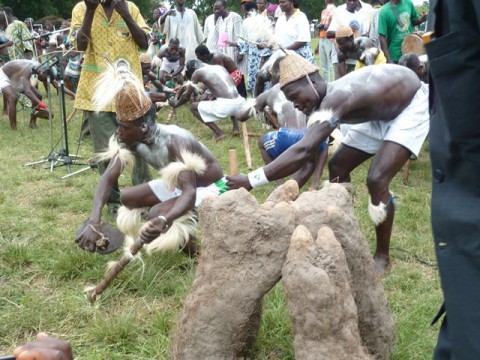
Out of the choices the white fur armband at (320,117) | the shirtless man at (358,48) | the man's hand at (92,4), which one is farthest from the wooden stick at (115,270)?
the shirtless man at (358,48)

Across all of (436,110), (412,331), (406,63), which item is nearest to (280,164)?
A: (412,331)

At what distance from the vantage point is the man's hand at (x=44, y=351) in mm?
1504

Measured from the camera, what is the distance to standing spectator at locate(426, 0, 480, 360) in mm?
1282

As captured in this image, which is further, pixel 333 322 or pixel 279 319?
pixel 279 319

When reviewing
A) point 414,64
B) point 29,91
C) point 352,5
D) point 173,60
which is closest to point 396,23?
point 414,64

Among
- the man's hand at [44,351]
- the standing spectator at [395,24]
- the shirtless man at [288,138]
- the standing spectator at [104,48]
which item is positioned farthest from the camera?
the standing spectator at [395,24]

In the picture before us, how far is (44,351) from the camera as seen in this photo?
153cm

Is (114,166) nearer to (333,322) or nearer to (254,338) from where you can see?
(254,338)

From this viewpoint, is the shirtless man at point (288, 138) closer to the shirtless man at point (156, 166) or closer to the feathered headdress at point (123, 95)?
the shirtless man at point (156, 166)

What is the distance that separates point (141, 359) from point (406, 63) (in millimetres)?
4808

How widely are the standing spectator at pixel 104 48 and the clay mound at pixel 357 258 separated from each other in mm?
2600

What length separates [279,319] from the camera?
10.3 ft

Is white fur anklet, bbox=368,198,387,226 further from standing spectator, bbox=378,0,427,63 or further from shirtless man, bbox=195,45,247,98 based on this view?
shirtless man, bbox=195,45,247,98

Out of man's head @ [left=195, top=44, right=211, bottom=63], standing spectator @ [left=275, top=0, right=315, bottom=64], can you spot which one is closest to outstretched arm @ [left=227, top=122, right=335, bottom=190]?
standing spectator @ [left=275, top=0, right=315, bottom=64]
